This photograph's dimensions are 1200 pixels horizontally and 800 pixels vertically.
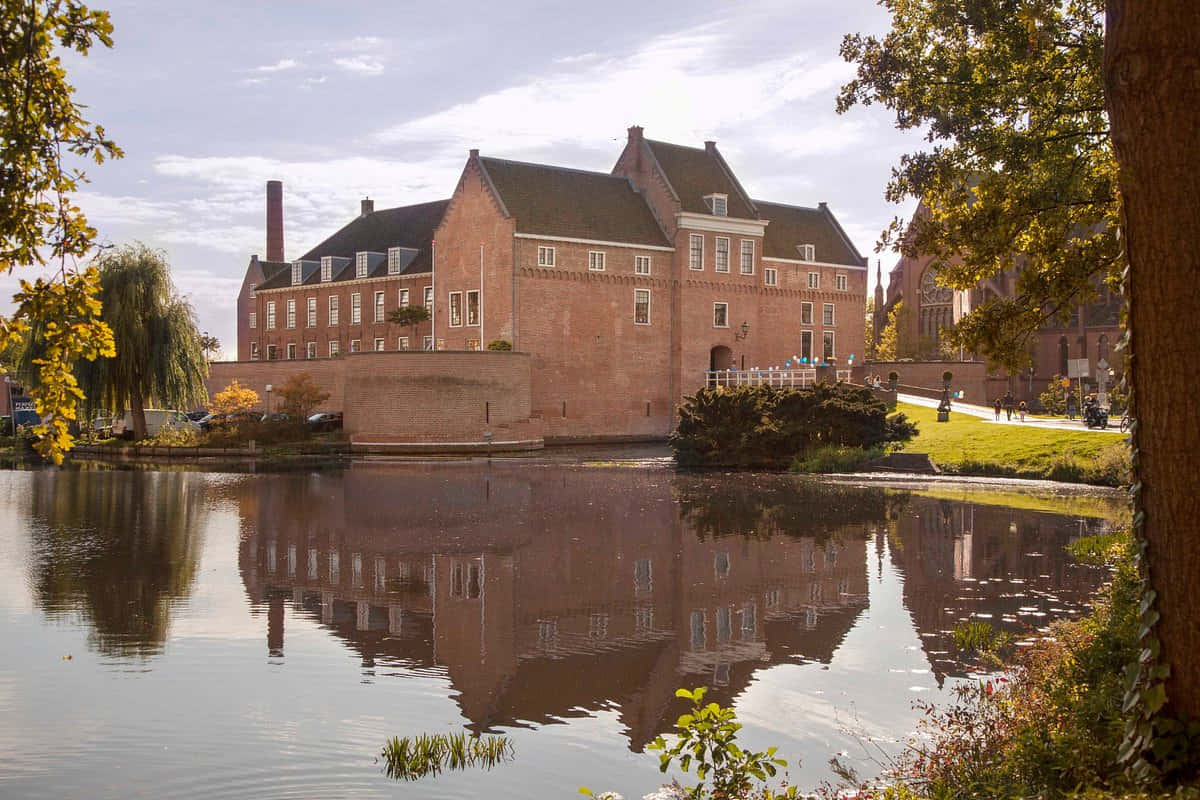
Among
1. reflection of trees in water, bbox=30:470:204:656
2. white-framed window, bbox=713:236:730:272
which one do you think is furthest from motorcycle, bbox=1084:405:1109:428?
reflection of trees in water, bbox=30:470:204:656

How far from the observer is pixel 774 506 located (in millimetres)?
24922

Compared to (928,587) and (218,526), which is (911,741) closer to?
(928,587)

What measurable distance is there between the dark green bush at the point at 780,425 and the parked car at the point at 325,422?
57.8 feet

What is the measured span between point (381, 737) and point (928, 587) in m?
8.59

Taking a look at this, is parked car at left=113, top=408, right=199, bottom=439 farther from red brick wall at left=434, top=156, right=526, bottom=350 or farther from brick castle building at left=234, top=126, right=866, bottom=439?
red brick wall at left=434, top=156, right=526, bottom=350

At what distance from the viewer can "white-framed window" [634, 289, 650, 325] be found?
183ft

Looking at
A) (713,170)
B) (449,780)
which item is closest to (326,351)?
(713,170)

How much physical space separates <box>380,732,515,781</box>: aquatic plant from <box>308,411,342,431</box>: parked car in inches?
1607

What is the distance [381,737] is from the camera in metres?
8.45

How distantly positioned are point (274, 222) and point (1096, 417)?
58525 mm

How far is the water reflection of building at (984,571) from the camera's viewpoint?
1238 centimetres

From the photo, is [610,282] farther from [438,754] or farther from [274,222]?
[438,754]

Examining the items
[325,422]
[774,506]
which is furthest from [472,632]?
[325,422]

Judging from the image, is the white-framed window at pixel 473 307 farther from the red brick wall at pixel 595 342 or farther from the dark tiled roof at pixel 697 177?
the dark tiled roof at pixel 697 177
